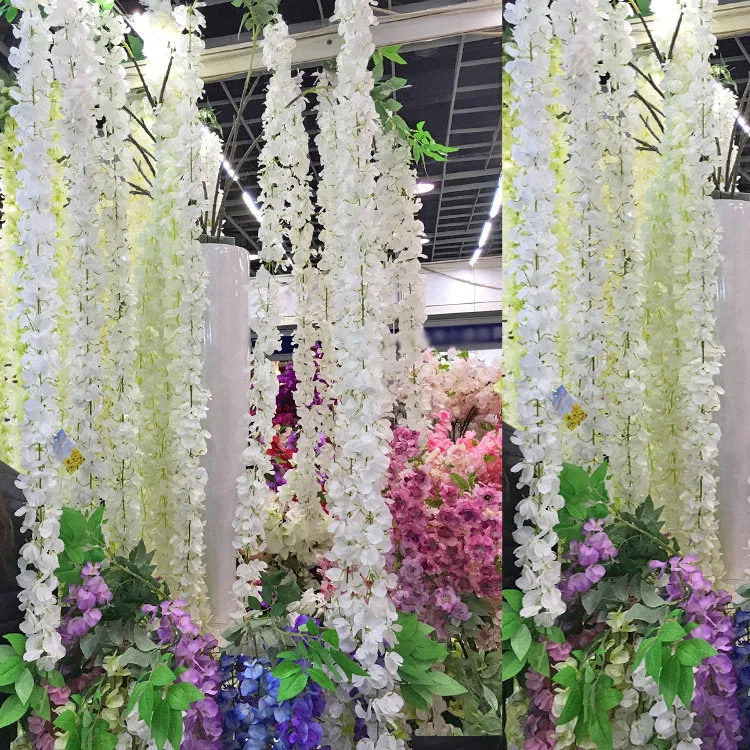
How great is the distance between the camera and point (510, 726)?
199 cm

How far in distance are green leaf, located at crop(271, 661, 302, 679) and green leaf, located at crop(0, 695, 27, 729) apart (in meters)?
0.74

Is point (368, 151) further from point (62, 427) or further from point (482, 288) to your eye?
point (62, 427)

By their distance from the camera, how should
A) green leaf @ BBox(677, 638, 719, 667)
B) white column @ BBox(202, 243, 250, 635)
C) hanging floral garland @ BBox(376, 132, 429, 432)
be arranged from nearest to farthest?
green leaf @ BBox(677, 638, 719, 667), white column @ BBox(202, 243, 250, 635), hanging floral garland @ BBox(376, 132, 429, 432)

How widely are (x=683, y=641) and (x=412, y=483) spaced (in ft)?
3.42

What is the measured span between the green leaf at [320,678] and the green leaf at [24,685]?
31.0 inches

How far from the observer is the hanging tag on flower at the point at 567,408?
189 cm

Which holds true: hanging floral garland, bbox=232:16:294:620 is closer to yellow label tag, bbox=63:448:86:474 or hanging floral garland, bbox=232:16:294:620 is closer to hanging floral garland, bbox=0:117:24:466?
yellow label tag, bbox=63:448:86:474

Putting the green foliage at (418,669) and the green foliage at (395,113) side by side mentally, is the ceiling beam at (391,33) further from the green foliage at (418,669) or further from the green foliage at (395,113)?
the green foliage at (418,669)

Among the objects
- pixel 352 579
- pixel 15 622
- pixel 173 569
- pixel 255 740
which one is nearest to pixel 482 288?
pixel 352 579

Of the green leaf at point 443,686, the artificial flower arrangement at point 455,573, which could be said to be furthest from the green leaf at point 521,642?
the artificial flower arrangement at point 455,573

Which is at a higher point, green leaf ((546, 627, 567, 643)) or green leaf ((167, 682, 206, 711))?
green leaf ((546, 627, 567, 643))

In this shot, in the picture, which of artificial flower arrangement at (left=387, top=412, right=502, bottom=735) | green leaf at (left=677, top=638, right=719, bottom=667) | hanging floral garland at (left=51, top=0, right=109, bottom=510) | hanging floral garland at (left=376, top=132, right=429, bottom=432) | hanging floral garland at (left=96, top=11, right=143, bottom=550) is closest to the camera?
green leaf at (left=677, top=638, right=719, bottom=667)

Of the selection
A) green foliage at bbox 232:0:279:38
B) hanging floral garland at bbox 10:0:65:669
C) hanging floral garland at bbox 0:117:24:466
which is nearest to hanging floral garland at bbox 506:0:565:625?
green foliage at bbox 232:0:279:38

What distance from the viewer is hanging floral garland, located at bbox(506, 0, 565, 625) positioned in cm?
181
